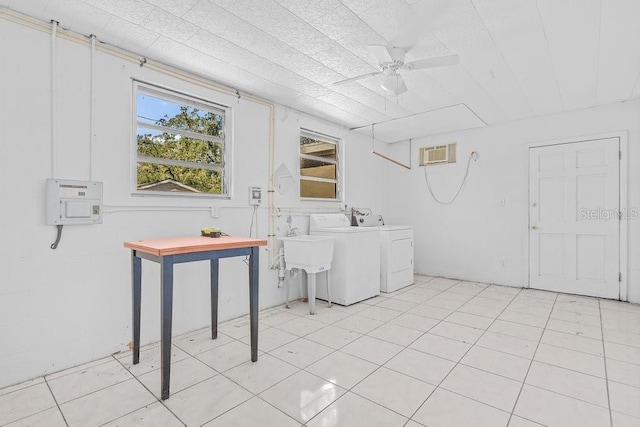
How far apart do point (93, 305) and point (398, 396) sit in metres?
2.19

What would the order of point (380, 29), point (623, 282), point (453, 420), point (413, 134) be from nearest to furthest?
point (453, 420) < point (380, 29) < point (623, 282) < point (413, 134)

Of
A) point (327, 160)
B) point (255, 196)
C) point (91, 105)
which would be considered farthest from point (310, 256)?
point (91, 105)

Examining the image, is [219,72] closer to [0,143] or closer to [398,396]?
[0,143]

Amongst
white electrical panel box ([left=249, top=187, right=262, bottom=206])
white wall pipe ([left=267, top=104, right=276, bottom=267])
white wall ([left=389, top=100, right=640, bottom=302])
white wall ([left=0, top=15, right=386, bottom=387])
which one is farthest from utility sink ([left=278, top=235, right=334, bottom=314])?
white wall ([left=389, top=100, right=640, bottom=302])

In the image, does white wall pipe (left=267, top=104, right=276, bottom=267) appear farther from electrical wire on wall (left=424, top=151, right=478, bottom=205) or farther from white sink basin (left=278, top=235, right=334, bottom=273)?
electrical wire on wall (left=424, top=151, right=478, bottom=205)

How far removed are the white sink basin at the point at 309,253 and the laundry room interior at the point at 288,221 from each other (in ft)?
0.07

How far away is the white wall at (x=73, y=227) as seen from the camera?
6.60 feet

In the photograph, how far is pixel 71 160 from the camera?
7.38 ft

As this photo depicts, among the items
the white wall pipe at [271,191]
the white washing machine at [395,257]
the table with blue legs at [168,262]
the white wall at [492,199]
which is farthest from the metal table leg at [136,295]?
the white wall at [492,199]

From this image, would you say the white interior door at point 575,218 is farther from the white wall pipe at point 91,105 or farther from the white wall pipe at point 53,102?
the white wall pipe at point 53,102

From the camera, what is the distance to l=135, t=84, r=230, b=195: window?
8.91ft

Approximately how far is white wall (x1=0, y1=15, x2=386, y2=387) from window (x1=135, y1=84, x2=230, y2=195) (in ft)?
0.47

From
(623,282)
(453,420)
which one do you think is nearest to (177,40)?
(453,420)

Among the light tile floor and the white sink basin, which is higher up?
the white sink basin
